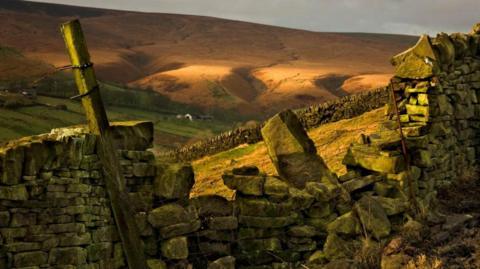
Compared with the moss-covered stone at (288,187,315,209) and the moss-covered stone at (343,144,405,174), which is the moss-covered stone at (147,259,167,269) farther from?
the moss-covered stone at (343,144,405,174)

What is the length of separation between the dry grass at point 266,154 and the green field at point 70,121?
608 centimetres

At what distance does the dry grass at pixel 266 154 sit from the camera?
16531 mm

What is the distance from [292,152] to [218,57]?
136295 mm

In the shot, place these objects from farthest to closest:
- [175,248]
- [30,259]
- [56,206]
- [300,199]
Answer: [300,199], [175,248], [56,206], [30,259]

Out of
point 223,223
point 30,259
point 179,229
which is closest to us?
point 30,259

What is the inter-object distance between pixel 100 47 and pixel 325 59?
60898 millimetres

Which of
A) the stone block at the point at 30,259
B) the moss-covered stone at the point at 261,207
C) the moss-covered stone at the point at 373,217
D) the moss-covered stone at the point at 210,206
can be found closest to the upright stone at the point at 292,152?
the moss-covered stone at the point at 373,217

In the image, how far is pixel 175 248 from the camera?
9023 mm

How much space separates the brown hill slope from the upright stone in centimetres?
8372

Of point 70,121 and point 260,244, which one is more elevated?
point 70,121

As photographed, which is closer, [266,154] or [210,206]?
[210,206]

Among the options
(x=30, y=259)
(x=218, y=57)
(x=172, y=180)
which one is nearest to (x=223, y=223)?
(x=172, y=180)

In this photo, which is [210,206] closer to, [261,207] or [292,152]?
[261,207]

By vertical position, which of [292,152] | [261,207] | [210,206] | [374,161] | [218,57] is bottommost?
[261,207]
